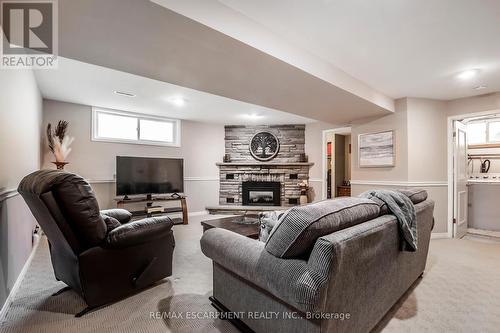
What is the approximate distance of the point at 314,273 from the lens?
41.7 inches

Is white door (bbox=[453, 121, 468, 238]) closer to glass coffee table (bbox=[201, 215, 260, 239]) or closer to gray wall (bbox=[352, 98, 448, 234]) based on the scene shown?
gray wall (bbox=[352, 98, 448, 234])

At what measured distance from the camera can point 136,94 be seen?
3.88m

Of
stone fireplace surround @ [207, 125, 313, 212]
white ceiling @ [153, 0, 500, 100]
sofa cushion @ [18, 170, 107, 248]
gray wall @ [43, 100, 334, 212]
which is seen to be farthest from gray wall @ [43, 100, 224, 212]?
white ceiling @ [153, 0, 500, 100]

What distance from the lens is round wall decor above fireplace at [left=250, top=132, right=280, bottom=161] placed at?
6.20 m

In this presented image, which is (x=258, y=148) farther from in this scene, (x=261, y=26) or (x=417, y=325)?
(x=417, y=325)

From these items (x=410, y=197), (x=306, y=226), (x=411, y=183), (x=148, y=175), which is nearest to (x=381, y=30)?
(x=410, y=197)

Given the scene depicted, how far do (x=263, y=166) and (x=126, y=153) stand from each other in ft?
10.2

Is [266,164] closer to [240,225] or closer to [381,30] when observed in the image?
Answer: [240,225]

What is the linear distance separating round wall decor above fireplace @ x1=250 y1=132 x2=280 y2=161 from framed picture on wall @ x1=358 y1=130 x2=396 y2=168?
2.22 meters

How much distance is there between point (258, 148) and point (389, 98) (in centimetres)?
316

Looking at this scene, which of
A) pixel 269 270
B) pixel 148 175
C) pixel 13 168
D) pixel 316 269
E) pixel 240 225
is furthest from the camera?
pixel 148 175

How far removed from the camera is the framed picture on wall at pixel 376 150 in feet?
13.2

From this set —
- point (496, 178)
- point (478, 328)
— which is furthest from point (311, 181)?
point (478, 328)

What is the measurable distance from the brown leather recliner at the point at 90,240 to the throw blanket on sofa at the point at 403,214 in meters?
1.77
